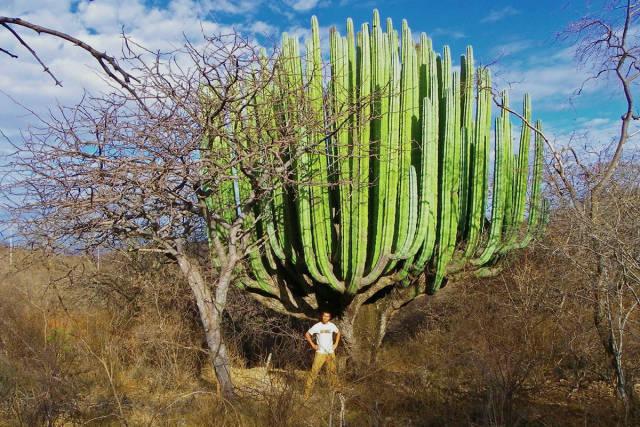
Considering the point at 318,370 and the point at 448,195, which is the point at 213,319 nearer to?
the point at 318,370

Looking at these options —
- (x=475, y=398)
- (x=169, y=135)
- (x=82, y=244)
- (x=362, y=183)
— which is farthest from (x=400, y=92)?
(x=82, y=244)

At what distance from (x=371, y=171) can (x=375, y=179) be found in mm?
328

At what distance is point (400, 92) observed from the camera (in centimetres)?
668

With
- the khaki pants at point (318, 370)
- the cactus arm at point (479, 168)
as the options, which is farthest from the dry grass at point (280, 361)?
the cactus arm at point (479, 168)

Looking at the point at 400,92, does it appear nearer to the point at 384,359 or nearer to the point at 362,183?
the point at 362,183

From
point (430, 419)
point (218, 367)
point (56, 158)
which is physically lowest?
point (430, 419)

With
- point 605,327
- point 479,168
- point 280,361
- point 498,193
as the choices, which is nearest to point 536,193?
point 498,193

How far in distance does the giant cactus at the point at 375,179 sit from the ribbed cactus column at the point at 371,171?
1cm

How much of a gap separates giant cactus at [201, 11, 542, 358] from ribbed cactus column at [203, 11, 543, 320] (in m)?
0.01

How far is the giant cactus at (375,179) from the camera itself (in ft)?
21.3

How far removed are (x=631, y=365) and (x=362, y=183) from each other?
3.96m

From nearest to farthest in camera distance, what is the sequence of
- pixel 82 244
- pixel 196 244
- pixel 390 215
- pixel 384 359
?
pixel 82 244, pixel 390 215, pixel 384 359, pixel 196 244

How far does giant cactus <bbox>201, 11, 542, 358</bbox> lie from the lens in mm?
6484

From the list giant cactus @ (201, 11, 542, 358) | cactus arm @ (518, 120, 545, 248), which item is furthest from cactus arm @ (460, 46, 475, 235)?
cactus arm @ (518, 120, 545, 248)
